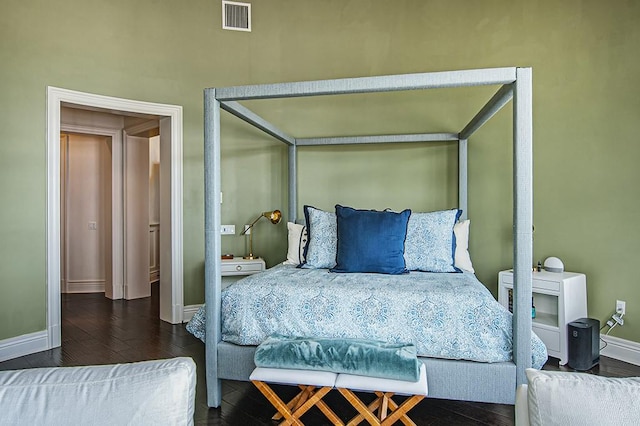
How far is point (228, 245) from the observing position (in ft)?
14.0

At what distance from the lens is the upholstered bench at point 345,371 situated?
1.80 metres

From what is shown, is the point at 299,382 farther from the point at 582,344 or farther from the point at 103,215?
the point at 103,215

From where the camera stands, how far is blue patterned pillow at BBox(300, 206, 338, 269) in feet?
10.3

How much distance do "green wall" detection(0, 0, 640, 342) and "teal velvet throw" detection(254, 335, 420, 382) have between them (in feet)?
7.00

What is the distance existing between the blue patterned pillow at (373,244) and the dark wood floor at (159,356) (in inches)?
33.9

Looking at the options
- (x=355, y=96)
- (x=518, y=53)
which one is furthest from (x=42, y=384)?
(x=518, y=53)

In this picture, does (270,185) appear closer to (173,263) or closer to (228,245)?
(228,245)

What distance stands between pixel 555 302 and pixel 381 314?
70.2 inches

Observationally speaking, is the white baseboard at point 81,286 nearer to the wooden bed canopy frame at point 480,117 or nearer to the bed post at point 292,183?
the bed post at point 292,183

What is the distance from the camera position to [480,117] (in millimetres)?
2824

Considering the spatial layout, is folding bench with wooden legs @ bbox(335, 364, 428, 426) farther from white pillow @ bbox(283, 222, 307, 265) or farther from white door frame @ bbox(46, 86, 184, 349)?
white door frame @ bbox(46, 86, 184, 349)

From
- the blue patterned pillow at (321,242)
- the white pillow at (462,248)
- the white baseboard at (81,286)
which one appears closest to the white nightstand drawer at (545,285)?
the white pillow at (462,248)

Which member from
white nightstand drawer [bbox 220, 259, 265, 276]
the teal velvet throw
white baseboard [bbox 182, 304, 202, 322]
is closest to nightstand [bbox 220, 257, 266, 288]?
white nightstand drawer [bbox 220, 259, 265, 276]

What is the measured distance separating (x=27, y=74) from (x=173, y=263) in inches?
79.1
